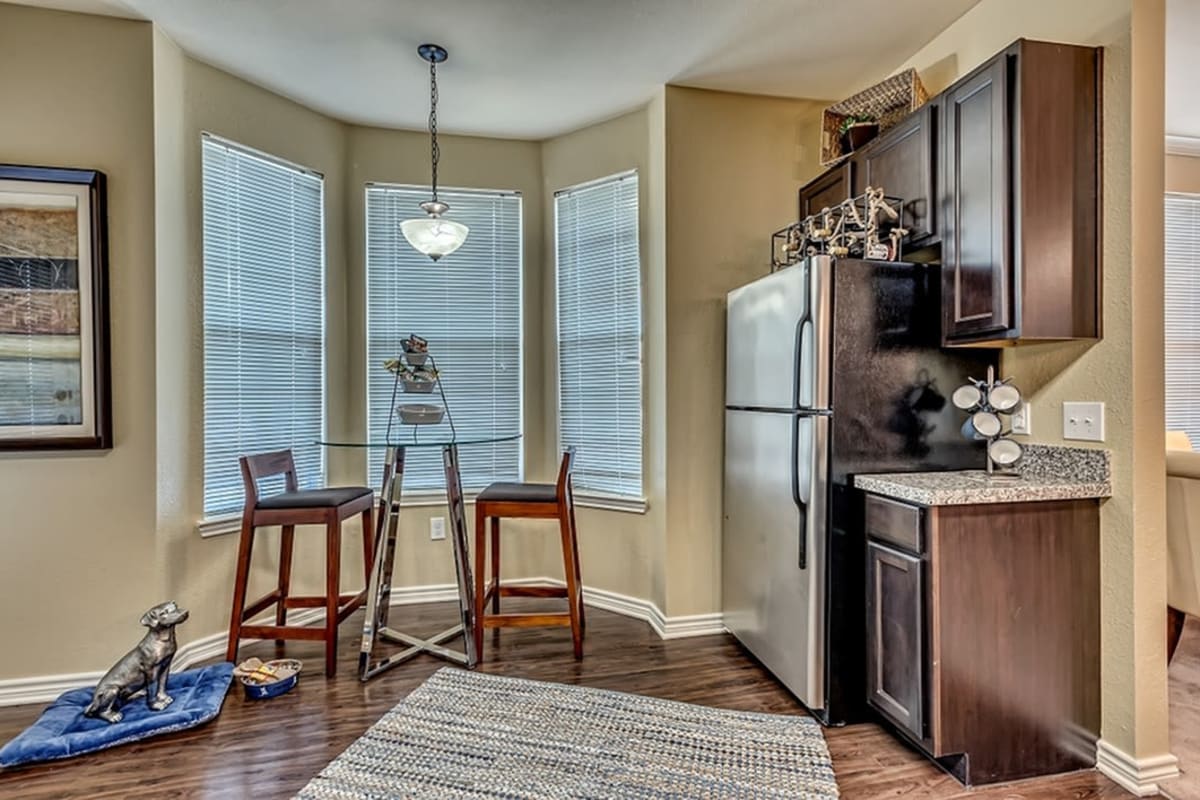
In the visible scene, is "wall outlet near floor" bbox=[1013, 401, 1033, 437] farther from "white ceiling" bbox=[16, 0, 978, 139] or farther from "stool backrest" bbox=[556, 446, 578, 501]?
"stool backrest" bbox=[556, 446, 578, 501]

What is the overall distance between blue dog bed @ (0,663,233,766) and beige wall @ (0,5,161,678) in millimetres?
312

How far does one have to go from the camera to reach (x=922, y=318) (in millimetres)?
2240

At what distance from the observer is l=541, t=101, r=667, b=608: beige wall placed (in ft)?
10.3

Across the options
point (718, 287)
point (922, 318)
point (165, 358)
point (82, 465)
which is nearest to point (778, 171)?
point (718, 287)

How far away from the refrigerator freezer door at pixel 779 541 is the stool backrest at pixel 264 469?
2105 millimetres

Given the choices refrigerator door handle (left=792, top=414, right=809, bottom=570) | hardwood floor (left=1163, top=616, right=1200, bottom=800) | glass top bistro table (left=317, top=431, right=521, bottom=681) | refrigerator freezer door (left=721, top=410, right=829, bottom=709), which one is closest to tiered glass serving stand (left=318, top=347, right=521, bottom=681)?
glass top bistro table (left=317, top=431, right=521, bottom=681)

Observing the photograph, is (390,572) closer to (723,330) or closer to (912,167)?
(723,330)

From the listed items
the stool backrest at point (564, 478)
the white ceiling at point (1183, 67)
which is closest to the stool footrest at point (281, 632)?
the stool backrest at point (564, 478)

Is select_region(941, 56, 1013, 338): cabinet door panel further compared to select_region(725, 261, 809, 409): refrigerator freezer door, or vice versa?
select_region(725, 261, 809, 409): refrigerator freezer door

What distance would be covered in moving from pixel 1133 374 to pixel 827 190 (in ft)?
5.05

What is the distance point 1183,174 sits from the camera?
152 inches

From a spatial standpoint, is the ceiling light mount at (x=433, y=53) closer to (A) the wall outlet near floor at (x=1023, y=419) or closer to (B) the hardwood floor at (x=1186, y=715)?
(A) the wall outlet near floor at (x=1023, y=419)

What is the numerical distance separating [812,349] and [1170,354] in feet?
11.2

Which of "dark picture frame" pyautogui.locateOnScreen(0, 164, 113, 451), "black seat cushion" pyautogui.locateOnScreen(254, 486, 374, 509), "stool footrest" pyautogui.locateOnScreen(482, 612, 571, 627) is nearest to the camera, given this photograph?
"dark picture frame" pyautogui.locateOnScreen(0, 164, 113, 451)
